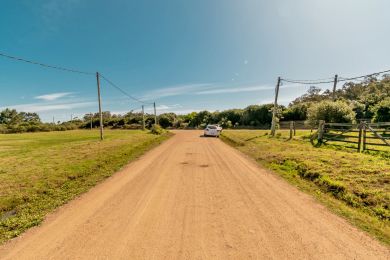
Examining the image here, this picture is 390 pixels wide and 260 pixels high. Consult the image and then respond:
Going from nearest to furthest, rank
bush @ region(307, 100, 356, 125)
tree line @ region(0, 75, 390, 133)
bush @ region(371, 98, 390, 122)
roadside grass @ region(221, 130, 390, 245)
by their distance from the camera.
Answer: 1. roadside grass @ region(221, 130, 390, 245)
2. bush @ region(307, 100, 356, 125)
3. bush @ region(371, 98, 390, 122)
4. tree line @ region(0, 75, 390, 133)

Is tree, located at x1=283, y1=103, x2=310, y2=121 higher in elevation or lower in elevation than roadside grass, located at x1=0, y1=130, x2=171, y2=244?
higher

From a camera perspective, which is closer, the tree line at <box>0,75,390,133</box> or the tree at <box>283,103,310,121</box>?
the tree line at <box>0,75,390,133</box>

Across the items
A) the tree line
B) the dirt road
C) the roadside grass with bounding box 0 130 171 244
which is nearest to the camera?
the dirt road

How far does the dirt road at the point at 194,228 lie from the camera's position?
10.7 ft

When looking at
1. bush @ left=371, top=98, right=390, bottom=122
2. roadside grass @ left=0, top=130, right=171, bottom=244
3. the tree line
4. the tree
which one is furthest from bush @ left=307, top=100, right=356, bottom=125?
the tree

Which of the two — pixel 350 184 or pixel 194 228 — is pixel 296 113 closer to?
pixel 350 184

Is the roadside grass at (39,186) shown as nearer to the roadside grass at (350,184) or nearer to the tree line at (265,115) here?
the roadside grass at (350,184)

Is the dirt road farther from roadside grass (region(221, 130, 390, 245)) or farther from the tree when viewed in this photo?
the tree

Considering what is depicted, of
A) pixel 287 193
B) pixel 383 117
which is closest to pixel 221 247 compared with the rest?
pixel 287 193

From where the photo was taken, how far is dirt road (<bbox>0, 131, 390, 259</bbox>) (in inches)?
129

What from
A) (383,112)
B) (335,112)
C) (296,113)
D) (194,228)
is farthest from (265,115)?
(194,228)

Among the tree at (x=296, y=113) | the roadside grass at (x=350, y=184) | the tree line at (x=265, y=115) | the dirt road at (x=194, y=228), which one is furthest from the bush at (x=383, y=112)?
the tree at (x=296, y=113)

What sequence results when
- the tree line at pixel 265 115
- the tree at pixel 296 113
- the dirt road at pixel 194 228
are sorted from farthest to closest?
the tree at pixel 296 113 < the tree line at pixel 265 115 < the dirt road at pixel 194 228

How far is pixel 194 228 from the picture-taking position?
400 cm
